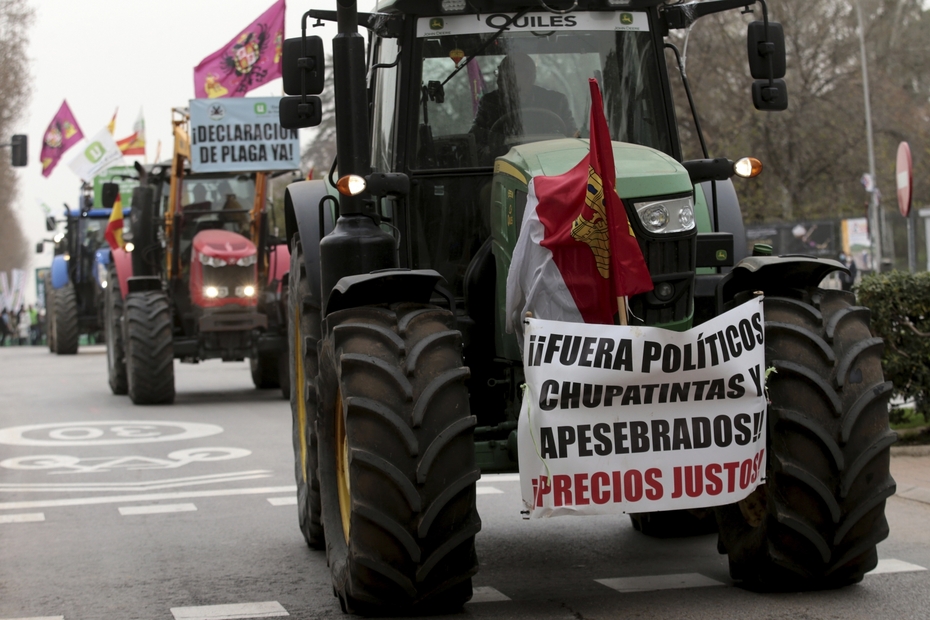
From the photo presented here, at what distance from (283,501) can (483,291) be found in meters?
3.68

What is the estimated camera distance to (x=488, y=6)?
6.38 m

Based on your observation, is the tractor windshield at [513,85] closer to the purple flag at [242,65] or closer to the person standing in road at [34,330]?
the purple flag at [242,65]

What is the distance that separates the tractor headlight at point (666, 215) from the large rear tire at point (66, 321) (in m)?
27.3

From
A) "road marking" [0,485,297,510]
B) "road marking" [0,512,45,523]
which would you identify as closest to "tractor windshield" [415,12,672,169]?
"road marking" [0,512,45,523]

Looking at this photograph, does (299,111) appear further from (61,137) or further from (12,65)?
(12,65)

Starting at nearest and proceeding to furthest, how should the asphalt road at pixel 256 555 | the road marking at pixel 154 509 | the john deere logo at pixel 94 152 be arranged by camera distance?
the asphalt road at pixel 256 555
the road marking at pixel 154 509
the john deere logo at pixel 94 152

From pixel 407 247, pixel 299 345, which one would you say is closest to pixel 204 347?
pixel 299 345

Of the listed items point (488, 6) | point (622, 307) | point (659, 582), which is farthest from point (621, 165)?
point (659, 582)

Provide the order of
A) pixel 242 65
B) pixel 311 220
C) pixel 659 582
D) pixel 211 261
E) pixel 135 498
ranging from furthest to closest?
pixel 242 65
pixel 211 261
pixel 135 498
pixel 311 220
pixel 659 582

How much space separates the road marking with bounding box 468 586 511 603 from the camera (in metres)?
5.82

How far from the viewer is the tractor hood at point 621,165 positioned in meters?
5.29

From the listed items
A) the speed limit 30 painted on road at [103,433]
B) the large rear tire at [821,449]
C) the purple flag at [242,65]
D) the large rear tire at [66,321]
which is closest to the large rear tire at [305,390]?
the large rear tire at [821,449]

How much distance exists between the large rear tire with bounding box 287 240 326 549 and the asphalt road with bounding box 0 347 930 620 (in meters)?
0.24

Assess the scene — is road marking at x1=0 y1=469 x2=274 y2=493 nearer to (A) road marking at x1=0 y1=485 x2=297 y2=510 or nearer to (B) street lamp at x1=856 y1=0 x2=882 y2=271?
(A) road marking at x1=0 y1=485 x2=297 y2=510
